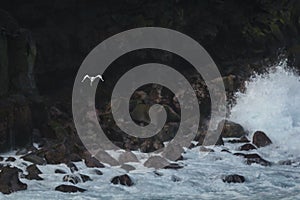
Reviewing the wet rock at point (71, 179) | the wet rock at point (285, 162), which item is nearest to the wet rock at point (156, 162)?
the wet rock at point (71, 179)

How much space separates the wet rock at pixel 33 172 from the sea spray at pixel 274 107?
6002 mm

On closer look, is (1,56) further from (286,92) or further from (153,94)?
(286,92)

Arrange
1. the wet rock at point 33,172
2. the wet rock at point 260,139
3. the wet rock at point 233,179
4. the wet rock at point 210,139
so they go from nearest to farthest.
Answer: the wet rock at point 33,172
the wet rock at point 233,179
the wet rock at point 260,139
the wet rock at point 210,139

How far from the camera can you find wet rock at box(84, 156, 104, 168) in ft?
37.6

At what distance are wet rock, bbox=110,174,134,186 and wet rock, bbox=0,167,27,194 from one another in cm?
167

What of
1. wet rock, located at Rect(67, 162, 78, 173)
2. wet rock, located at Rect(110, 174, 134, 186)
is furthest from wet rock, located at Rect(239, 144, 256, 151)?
wet rock, located at Rect(67, 162, 78, 173)

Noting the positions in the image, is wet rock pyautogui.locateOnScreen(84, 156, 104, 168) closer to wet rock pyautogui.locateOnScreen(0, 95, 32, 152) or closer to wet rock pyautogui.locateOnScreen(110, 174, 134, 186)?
wet rock pyautogui.locateOnScreen(110, 174, 134, 186)

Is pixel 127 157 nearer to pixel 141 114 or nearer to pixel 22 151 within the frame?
pixel 22 151

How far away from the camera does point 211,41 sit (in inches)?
841

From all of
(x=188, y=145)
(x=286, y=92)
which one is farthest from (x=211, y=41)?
(x=188, y=145)

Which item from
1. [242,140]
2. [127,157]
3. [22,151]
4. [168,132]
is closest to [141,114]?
[168,132]

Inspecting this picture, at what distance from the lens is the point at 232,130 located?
14812 millimetres

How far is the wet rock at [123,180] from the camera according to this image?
10258mm

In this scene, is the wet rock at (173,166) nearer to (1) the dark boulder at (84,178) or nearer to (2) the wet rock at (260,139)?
(1) the dark boulder at (84,178)
